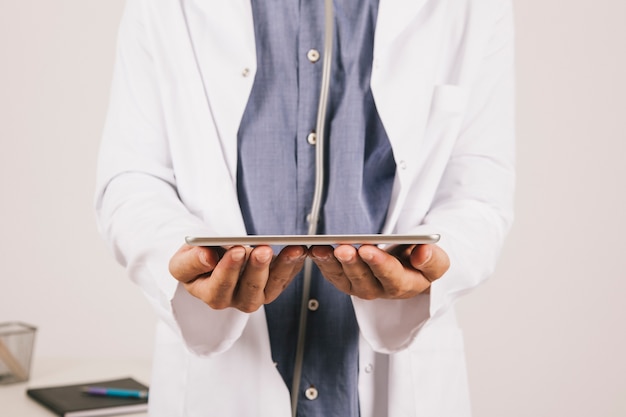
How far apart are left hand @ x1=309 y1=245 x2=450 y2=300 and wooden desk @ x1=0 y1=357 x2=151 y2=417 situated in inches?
28.3

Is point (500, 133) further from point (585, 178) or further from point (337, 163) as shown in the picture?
point (585, 178)

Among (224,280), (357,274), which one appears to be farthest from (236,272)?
(357,274)

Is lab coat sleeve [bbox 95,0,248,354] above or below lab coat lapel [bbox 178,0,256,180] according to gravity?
below

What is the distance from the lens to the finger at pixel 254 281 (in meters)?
0.79

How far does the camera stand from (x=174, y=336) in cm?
113

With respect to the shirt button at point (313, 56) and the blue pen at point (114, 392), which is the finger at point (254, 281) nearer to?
the shirt button at point (313, 56)

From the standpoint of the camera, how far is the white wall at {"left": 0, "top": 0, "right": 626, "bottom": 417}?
82.7 inches

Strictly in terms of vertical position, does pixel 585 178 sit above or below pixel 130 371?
above

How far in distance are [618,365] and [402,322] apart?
1.37m

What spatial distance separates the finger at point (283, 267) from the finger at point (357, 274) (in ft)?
0.14

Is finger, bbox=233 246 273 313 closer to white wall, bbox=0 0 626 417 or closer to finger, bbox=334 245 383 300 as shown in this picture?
finger, bbox=334 245 383 300

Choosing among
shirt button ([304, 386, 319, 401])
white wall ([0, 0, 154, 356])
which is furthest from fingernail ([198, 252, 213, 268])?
white wall ([0, 0, 154, 356])

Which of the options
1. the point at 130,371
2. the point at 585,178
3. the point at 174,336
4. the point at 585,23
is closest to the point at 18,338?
the point at 130,371

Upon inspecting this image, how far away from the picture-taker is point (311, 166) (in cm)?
112
